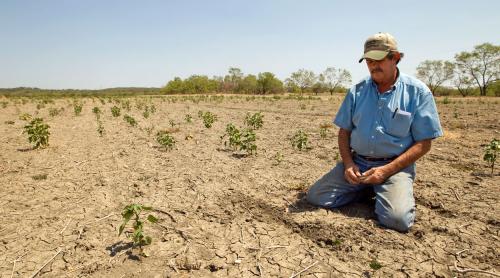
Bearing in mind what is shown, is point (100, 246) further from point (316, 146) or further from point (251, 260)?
point (316, 146)

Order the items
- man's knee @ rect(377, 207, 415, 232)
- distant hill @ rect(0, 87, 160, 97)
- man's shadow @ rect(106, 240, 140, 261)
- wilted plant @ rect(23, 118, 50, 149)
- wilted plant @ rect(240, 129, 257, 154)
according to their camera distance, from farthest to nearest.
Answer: distant hill @ rect(0, 87, 160, 97), wilted plant @ rect(23, 118, 50, 149), wilted plant @ rect(240, 129, 257, 154), man's knee @ rect(377, 207, 415, 232), man's shadow @ rect(106, 240, 140, 261)

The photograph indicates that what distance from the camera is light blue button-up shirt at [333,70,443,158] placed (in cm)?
307

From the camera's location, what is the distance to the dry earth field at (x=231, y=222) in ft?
8.20

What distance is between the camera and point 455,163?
17.5 ft

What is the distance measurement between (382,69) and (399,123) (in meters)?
0.52

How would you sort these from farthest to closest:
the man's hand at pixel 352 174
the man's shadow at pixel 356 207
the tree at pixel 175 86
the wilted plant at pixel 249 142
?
the tree at pixel 175 86 < the wilted plant at pixel 249 142 < the man's shadow at pixel 356 207 < the man's hand at pixel 352 174

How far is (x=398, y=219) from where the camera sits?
2887mm

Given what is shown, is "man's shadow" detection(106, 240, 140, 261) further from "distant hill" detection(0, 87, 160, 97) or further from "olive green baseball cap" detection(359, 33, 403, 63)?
"distant hill" detection(0, 87, 160, 97)

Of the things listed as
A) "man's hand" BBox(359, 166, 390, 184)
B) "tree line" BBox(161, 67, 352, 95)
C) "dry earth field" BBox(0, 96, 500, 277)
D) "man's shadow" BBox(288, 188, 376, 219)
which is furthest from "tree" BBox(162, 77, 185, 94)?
"man's hand" BBox(359, 166, 390, 184)

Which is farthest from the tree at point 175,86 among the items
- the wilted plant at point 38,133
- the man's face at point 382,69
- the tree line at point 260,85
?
the man's face at point 382,69

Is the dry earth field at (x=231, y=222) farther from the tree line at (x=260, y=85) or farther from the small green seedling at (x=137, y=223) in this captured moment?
the tree line at (x=260, y=85)

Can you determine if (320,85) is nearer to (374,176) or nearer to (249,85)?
(249,85)

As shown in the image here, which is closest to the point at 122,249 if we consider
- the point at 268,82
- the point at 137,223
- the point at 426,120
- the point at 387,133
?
the point at 137,223

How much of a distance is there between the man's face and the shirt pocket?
34 centimetres
